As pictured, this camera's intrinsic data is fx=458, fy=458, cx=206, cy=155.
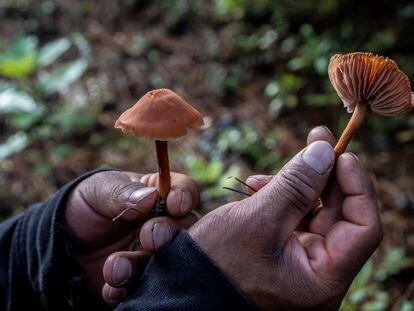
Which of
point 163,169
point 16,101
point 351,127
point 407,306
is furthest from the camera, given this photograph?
point 16,101

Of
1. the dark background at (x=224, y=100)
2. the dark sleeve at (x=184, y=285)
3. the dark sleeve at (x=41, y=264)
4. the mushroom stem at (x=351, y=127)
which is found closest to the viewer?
the dark sleeve at (x=184, y=285)

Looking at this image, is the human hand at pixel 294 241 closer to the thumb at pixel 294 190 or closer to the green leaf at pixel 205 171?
the thumb at pixel 294 190

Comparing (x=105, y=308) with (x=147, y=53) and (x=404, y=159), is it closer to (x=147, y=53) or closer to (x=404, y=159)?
(x=404, y=159)

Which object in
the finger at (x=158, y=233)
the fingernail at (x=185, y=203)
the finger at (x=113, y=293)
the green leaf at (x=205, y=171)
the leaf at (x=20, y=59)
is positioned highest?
the leaf at (x=20, y=59)

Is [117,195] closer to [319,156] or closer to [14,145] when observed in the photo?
[319,156]

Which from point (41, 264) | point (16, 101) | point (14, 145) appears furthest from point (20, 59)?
point (41, 264)

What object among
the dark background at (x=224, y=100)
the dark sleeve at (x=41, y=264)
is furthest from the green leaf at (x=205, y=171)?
the dark sleeve at (x=41, y=264)

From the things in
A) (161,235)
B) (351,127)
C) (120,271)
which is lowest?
(120,271)
